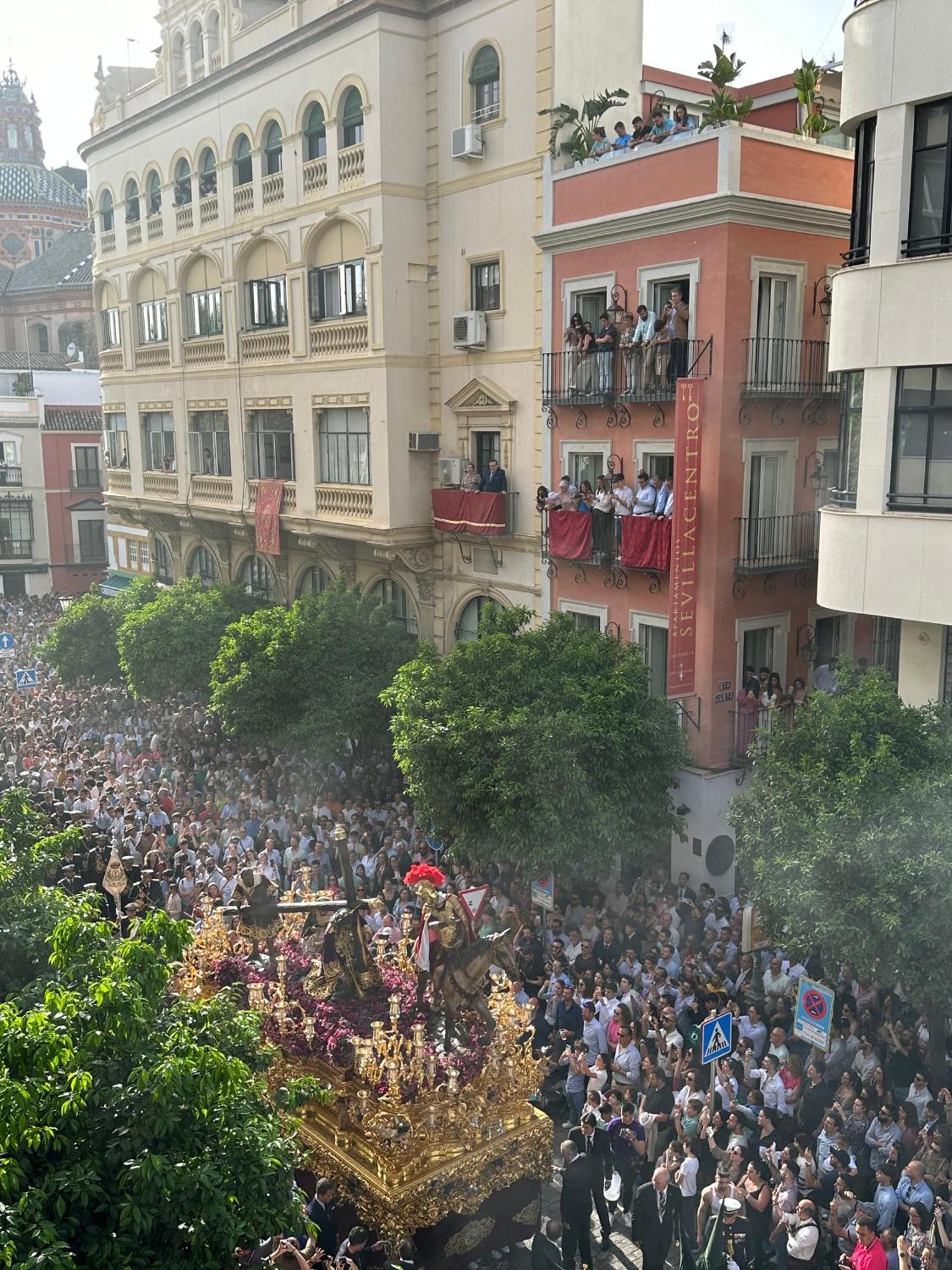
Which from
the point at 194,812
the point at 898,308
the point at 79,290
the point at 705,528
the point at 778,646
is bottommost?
the point at 194,812

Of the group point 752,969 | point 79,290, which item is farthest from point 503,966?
point 79,290

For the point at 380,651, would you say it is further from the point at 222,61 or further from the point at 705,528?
the point at 222,61

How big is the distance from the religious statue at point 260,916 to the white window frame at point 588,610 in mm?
10120

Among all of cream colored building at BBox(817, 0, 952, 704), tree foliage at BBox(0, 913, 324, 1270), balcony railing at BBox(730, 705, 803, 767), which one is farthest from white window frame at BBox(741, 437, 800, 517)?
tree foliage at BBox(0, 913, 324, 1270)

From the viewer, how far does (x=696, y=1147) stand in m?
12.0

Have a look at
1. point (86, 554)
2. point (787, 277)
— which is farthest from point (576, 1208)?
point (86, 554)

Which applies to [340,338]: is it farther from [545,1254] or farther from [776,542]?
[545,1254]

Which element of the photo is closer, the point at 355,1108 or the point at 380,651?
the point at 355,1108

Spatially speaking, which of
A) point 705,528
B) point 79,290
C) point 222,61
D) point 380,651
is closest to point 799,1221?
point 705,528

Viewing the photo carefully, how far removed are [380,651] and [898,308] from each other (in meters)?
12.4

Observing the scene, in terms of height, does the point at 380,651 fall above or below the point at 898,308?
below

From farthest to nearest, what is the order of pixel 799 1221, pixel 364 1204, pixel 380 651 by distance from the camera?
1. pixel 380 651
2. pixel 364 1204
3. pixel 799 1221

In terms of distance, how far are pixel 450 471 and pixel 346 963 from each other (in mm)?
15321

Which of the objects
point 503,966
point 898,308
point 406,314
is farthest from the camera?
point 406,314
